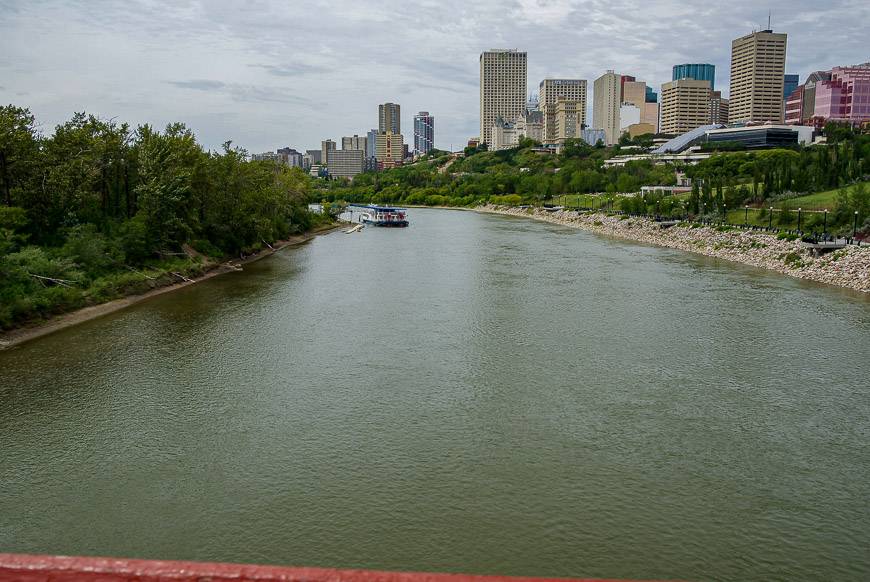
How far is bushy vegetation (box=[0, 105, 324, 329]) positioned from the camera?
87.4 feet

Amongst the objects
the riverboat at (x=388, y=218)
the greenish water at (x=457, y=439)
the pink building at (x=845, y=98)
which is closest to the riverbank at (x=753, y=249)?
the greenish water at (x=457, y=439)

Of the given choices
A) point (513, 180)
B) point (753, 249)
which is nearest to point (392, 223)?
point (753, 249)

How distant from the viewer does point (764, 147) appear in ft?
367

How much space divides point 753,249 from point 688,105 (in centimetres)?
16149

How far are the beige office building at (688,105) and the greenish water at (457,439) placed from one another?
175366mm

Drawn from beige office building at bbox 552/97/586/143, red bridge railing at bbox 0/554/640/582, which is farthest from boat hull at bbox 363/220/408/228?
beige office building at bbox 552/97/586/143

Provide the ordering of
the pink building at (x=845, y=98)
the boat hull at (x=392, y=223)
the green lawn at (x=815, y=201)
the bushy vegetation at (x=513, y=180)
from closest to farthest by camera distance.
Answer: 1. the green lawn at (x=815, y=201)
2. the boat hull at (x=392, y=223)
3. the bushy vegetation at (x=513, y=180)
4. the pink building at (x=845, y=98)

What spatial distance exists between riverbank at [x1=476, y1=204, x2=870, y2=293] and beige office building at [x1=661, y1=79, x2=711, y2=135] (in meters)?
132

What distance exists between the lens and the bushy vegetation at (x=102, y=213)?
2662 centimetres

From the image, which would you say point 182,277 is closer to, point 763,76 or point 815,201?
point 815,201

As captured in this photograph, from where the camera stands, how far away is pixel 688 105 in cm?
18875

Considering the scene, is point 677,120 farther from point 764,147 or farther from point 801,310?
point 801,310

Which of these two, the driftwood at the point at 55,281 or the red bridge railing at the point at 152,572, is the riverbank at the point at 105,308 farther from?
the red bridge railing at the point at 152,572

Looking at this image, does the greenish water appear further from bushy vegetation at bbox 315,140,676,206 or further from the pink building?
the pink building
